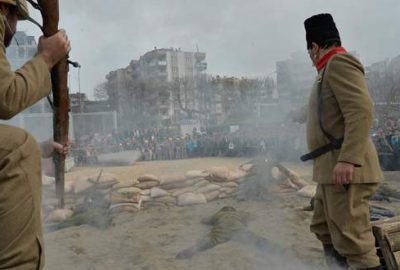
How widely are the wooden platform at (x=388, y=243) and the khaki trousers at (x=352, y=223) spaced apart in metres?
0.21

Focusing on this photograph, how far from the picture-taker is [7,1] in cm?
136

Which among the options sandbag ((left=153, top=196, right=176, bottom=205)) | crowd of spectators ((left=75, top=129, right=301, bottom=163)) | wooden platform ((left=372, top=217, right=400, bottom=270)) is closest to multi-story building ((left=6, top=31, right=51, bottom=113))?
wooden platform ((left=372, top=217, right=400, bottom=270))

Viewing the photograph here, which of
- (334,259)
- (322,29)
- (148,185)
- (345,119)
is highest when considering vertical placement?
(322,29)

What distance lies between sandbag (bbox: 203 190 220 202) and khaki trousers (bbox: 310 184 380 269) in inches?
200

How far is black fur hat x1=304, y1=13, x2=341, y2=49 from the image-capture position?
92.7 inches

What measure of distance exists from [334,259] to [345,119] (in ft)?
2.54

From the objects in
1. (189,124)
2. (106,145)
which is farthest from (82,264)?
(189,124)

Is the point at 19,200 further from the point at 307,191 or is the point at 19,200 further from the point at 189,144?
the point at 189,144

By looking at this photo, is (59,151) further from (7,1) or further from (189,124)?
(189,124)

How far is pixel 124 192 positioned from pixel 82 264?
3.13 meters

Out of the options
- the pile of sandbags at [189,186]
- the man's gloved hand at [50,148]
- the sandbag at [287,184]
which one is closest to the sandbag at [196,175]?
the pile of sandbags at [189,186]

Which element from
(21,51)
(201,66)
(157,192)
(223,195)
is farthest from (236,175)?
(201,66)

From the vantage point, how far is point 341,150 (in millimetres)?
2164

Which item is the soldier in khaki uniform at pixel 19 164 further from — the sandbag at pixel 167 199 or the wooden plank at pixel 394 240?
the sandbag at pixel 167 199
